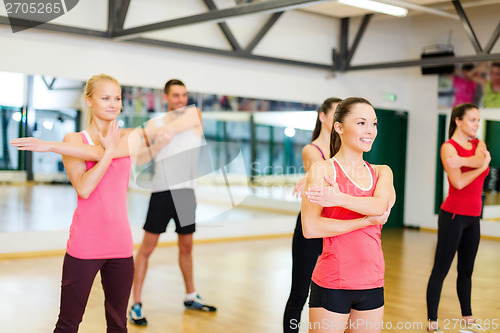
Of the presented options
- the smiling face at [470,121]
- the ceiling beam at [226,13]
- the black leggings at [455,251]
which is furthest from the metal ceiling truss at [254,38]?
the black leggings at [455,251]

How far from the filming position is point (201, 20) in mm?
6227

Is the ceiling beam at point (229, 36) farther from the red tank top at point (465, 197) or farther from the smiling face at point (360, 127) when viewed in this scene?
the smiling face at point (360, 127)

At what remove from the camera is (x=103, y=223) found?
243 cm

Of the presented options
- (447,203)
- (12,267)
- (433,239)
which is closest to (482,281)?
(447,203)

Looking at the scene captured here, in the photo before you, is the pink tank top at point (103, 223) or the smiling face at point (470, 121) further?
the smiling face at point (470, 121)

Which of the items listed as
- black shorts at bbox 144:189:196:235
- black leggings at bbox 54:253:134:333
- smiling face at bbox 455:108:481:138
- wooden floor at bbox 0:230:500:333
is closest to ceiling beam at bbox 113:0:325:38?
smiling face at bbox 455:108:481:138

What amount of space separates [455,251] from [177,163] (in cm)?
201

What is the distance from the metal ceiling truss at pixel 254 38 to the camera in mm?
5887

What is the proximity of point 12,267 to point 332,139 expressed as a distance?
460 centimetres

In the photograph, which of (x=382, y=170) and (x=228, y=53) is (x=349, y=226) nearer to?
(x=382, y=170)

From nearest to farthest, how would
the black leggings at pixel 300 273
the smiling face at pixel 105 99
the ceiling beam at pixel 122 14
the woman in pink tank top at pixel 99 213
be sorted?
the woman in pink tank top at pixel 99 213 → the smiling face at pixel 105 99 → the black leggings at pixel 300 273 → the ceiling beam at pixel 122 14

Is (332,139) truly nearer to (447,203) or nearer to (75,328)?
(75,328)

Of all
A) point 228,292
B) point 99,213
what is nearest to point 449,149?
point 228,292

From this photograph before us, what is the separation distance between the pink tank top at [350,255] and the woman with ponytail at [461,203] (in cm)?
174
